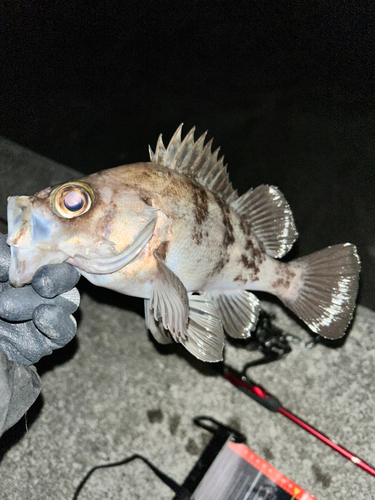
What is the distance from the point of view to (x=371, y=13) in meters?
1.22

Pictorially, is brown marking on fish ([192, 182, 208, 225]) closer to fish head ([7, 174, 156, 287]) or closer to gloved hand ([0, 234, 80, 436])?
fish head ([7, 174, 156, 287])

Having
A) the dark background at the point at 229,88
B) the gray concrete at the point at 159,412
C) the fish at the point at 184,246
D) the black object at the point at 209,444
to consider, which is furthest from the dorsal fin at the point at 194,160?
the black object at the point at 209,444

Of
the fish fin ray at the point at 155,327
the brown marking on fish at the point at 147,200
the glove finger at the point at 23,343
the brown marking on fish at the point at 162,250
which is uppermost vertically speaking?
the brown marking on fish at the point at 147,200

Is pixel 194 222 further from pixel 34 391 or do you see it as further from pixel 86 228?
pixel 34 391

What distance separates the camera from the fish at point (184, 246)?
3.06 ft

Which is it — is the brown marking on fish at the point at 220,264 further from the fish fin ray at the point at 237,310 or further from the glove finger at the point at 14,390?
the glove finger at the point at 14,390

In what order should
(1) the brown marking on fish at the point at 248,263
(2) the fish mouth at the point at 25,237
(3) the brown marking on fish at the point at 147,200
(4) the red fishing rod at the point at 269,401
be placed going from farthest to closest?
(4) the red fishing rod at the point at 269,401 → (1) the brown marking on fish at the point at 248,263 → (3) the brown marking on fish at the point at 147,200 → (2) the fish mouth at the point at 25,237

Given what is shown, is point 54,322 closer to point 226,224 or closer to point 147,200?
point 147,200

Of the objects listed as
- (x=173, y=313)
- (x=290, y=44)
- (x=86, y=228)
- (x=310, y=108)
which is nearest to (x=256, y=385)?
(x=173, y=313)

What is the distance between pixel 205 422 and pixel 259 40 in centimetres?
152

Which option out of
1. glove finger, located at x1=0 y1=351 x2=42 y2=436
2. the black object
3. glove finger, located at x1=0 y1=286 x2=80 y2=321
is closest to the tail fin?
the black object

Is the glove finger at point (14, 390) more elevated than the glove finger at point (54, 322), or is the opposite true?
the glove finger at point (54, 322)

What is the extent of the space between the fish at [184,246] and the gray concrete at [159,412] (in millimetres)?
362

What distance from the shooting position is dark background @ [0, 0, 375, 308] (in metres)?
1.38
